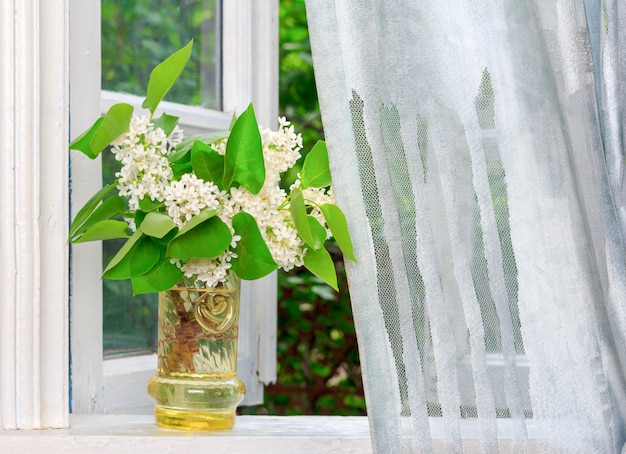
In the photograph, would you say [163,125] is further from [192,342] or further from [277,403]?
[277,403]

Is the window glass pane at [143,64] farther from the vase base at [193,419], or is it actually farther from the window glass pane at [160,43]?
the vase base at [193,419]

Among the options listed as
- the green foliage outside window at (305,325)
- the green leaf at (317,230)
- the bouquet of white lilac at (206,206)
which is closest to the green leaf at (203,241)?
the bouquet of white lilac at (206,206)

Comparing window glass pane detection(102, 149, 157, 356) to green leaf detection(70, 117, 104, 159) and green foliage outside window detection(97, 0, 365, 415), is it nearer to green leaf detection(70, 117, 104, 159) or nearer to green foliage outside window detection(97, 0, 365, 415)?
green leaf detection(70, 117, 104, 159)

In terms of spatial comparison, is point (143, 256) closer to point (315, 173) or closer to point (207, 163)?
point (207, 163)

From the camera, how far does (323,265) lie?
1011 mm

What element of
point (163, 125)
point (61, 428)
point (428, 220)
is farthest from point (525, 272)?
point (61, 428)

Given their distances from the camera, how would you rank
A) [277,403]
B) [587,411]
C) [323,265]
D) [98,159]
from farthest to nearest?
1. [277,403]
2. [98,159]
3. [323,265]
4. [587,411]

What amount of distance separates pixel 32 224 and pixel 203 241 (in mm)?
240

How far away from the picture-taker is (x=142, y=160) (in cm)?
101

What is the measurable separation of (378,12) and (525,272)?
14.2 inches

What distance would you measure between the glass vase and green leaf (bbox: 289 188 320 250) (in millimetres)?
145

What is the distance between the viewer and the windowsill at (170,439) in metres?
0.97

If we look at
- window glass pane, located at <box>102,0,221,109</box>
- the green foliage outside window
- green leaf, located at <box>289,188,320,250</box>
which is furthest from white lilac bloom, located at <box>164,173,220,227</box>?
the green foliage outside window

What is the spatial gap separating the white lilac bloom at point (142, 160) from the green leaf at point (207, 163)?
5 centimetres
